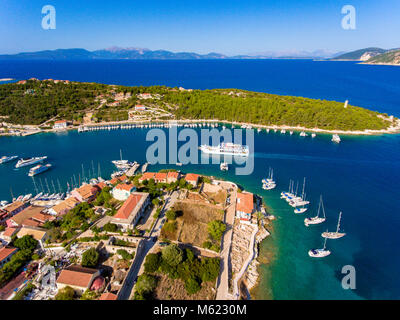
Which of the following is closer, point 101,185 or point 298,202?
point 298,202

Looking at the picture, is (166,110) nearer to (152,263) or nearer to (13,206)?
(13,206)

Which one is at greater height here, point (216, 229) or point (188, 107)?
point (188, 107)

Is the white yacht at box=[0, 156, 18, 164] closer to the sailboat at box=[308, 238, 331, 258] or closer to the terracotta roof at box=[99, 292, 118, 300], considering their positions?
the terracotta roof at box=[99, 292, 118, 300]

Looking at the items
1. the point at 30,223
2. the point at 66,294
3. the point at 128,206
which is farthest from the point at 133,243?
the point at 30,223

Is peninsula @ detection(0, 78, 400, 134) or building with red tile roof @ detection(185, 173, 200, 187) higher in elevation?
peninsula @ detection(0, 78, 400, 134)

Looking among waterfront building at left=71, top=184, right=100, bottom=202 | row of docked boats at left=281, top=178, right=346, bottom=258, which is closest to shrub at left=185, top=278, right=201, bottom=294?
row of docked boats at left=281, top=178, right=346, bottom=258

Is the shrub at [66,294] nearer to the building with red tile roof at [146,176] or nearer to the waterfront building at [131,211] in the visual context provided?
the waterfront building at [131,211]
